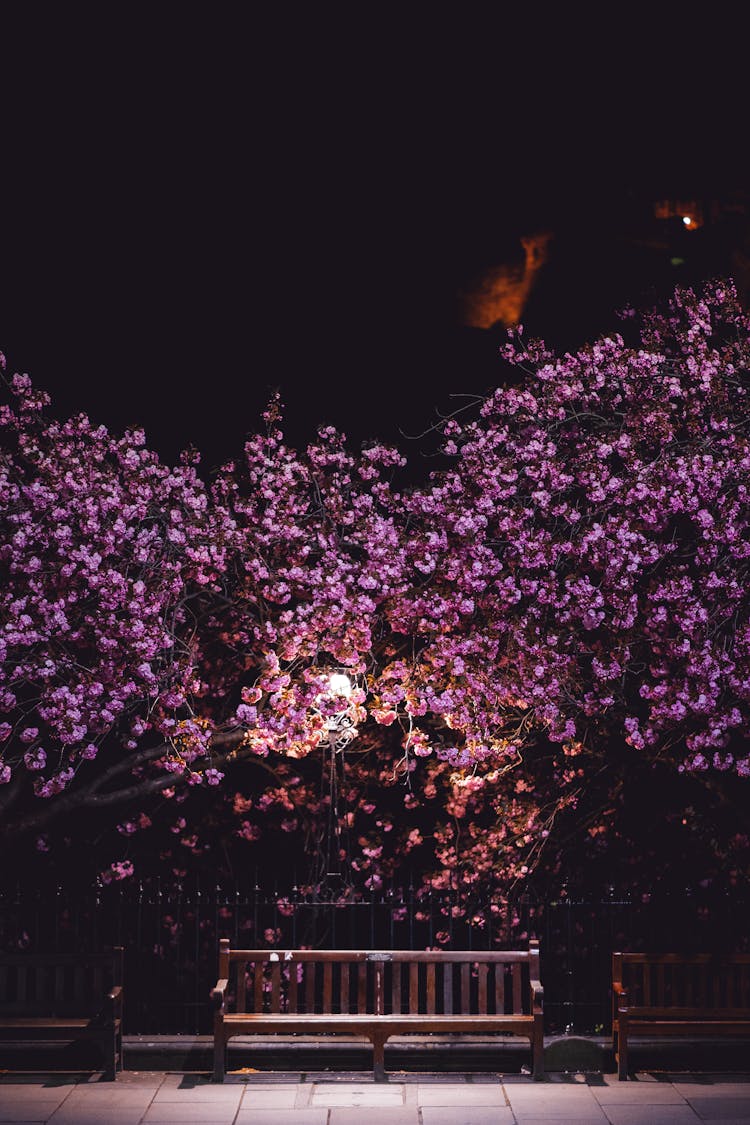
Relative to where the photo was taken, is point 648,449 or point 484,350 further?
point 484,350

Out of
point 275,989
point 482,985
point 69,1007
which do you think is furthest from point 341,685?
point 69,1007

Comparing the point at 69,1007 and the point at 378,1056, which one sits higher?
the point at 69,1007

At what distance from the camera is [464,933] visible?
14.4 meters

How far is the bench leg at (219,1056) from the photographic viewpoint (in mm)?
9586

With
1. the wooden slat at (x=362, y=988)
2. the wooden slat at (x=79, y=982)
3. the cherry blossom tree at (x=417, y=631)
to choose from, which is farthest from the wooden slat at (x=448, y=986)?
the wooden slat at (x=79, y=982)

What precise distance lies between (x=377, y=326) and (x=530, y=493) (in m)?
15.0

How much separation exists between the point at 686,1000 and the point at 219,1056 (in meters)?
3.67

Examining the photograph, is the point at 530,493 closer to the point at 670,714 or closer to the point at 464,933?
the point at 670,714

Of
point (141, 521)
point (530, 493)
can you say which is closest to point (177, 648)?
point (141, 521)

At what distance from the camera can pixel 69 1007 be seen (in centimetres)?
1009

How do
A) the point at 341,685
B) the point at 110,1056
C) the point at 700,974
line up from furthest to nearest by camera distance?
the point at 341,685
the point at 700,974
the point at 110,1056

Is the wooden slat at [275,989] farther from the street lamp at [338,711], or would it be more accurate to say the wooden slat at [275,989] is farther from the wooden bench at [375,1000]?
the street lamp at [338,711]

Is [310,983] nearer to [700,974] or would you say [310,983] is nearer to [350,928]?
[350,928]

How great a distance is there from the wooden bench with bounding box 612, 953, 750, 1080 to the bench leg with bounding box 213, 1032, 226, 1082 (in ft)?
9.78
